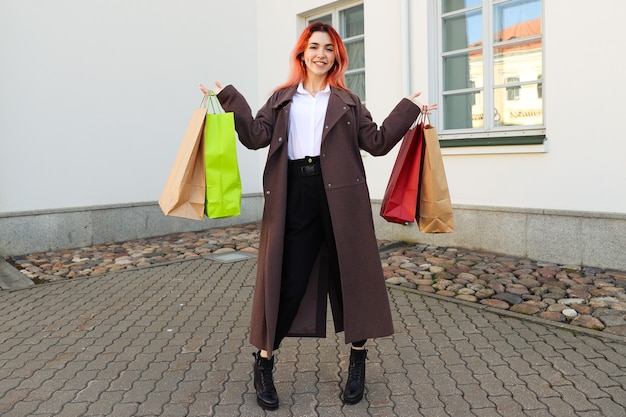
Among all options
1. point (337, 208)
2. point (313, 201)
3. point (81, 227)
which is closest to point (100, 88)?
point (81, 227)

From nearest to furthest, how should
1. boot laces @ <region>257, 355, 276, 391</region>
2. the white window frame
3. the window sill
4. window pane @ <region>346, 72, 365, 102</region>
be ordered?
boot laces @ <region>257, 355, 276, 391</region> → the window sill → the white window frame → window pane @ <region>346, 72, 365, 102</region>

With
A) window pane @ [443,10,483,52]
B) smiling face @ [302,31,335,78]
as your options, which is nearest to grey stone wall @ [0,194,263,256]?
window pane @ [443,10,483,52]

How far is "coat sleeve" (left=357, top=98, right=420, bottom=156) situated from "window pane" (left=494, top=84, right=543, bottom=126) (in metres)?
3.84

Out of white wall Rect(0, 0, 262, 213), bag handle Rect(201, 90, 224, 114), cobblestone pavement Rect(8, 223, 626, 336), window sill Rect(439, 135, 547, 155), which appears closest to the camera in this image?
bag handle Rect(201, 90, 224, 114)

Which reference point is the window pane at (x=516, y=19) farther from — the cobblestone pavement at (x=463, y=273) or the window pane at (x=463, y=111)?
the cobblestone pavement at (x=463, y=273)

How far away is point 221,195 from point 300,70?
836 mm

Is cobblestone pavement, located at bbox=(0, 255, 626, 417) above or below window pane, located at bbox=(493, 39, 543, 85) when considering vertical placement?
below

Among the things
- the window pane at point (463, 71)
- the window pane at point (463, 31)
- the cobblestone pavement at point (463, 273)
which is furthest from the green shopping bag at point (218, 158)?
the window pane at point (463, 31)

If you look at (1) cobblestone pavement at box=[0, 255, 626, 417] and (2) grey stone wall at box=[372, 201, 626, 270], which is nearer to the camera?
(1) cobblestone pavement at box=[0, 255, 626, 417]

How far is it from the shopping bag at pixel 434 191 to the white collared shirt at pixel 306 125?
0.61 metres

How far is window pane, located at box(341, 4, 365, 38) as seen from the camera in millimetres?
8562

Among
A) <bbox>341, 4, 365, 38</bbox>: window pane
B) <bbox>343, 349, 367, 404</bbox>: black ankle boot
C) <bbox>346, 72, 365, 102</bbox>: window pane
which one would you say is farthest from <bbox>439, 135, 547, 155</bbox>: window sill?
<bbox>343, 349, 367, 404</bbox>: black ankle boot

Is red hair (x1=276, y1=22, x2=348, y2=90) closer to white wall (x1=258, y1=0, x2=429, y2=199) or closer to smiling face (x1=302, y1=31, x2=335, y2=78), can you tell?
smiling face (x1=302, y1=31, x2=335, y2=78)

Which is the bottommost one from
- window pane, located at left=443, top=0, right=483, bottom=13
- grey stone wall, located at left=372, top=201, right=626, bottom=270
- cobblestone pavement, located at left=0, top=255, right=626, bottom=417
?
cobblestone pavement, located at left=0, top=255, right=626, bottom=417
